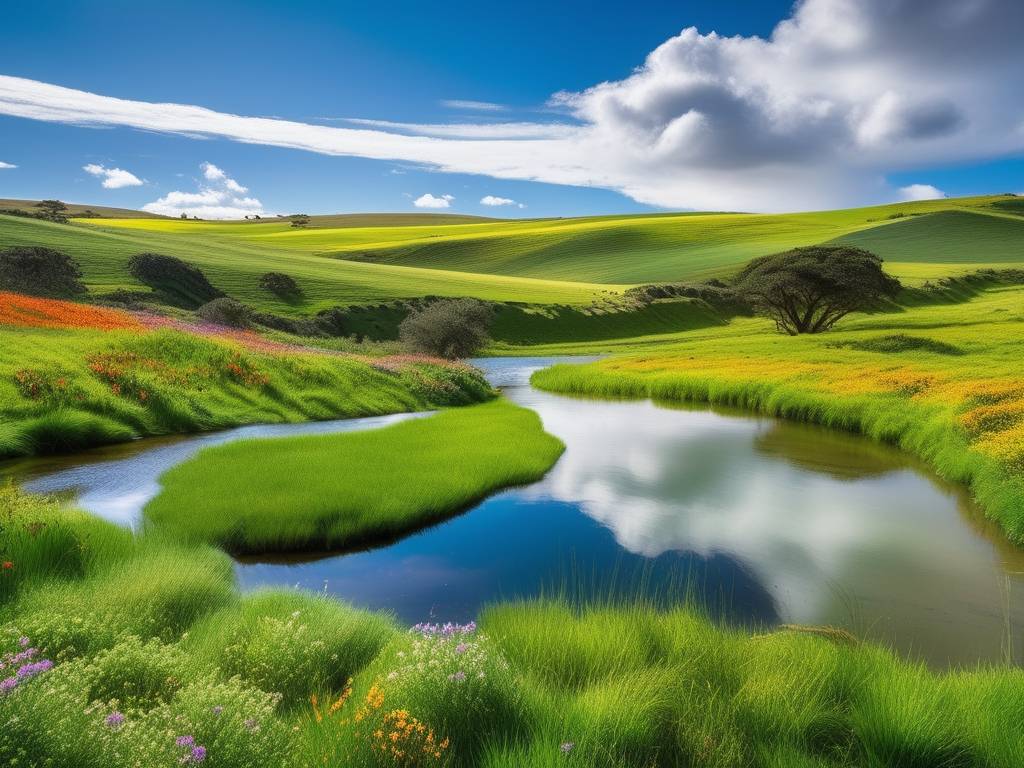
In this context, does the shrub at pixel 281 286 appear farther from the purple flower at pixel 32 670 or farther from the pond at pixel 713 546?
the purple flower at pixel 32 670

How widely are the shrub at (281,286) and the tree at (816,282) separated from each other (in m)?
45.1

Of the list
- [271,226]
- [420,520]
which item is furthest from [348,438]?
[271,226]

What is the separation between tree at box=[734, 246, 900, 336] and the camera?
4881 centimetres

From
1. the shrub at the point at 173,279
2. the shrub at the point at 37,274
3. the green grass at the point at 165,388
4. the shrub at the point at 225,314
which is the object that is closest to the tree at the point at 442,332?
the shrub at the point at 225,314

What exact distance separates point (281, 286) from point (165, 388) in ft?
167

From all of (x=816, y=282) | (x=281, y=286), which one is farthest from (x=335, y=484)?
(x=281, y=286)

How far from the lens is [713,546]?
1167 cm

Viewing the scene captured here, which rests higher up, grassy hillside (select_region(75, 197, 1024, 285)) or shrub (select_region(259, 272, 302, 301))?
grassy hillside (select_region(75, 197, 1024, 285))

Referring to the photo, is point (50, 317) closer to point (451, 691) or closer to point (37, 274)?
point (37, 274)

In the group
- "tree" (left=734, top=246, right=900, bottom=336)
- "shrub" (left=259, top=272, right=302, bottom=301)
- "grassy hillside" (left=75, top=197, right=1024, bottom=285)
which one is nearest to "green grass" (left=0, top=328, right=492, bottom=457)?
"tree" (left=734, top=246, right=900, bottom=336)

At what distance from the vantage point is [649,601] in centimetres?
909

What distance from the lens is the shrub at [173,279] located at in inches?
2366

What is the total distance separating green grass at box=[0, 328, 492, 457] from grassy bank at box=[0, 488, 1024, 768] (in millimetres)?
11785

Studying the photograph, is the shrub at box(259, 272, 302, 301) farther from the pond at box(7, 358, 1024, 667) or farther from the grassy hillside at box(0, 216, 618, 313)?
the pond at box(7, 358, 1024, 667)
